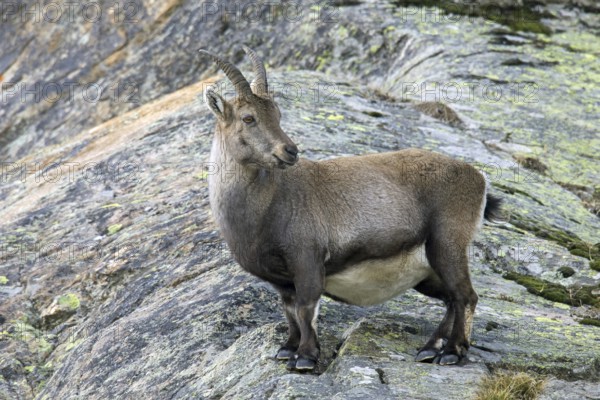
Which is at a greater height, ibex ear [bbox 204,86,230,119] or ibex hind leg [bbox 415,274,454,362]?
ibex ear [bbox 204,86,230,119]

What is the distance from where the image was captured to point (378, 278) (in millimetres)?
10031

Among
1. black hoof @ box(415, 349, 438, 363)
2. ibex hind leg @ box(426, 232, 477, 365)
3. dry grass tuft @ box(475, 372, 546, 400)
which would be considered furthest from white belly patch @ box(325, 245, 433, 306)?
dry grass tuft @ box(475, 372, 546, 400)

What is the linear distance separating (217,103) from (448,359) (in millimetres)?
3458

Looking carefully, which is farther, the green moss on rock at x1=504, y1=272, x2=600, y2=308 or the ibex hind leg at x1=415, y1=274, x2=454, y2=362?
the green moss on rock at x1=504, y1=272, x2=600, y2=308

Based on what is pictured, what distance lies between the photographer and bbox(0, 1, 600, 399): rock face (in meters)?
9.96

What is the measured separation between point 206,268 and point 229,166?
2.43m

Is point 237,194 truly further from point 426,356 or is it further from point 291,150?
point 426,356

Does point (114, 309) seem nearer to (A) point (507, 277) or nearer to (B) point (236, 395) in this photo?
(B) point (236, 395)

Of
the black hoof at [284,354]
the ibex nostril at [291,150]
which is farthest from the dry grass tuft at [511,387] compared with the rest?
the ibex nostril at [291,150]

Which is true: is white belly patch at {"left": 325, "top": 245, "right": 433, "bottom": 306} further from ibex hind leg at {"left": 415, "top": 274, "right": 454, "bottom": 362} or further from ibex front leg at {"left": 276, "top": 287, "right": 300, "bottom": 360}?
Answer: ibex front leg at {"left": 276, "top": 287, "right": 300, "bottom": 360}

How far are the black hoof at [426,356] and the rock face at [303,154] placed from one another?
12cm

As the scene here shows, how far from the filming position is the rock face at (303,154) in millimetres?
9961

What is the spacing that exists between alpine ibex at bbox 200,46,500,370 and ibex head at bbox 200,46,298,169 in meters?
0.01

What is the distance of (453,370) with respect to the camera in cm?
927
